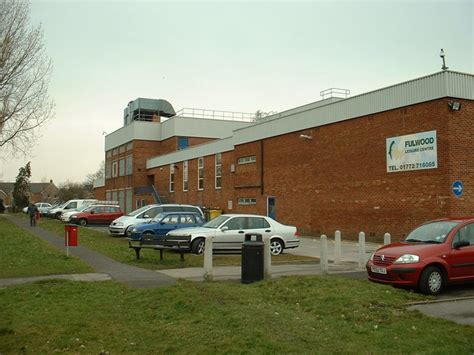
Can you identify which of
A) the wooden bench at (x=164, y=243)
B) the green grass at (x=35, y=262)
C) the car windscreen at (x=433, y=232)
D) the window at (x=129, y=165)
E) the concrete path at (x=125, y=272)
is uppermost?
the window at (x=129, y=165)

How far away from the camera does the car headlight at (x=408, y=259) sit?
10359mm

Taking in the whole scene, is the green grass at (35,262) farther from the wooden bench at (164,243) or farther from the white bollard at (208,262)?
the white bollard at (208,262)

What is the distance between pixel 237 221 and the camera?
59.5 feet

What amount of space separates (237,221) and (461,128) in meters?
10.3

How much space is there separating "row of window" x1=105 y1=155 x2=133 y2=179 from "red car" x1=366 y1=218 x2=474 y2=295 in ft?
175

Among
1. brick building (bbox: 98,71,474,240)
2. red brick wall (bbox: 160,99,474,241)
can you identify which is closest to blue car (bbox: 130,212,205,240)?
red brick wall (bbox: 160,99,474,241)

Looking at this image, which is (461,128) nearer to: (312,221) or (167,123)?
(312,221)

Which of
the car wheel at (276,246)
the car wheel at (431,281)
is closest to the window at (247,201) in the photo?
the car wheel at (276,246)

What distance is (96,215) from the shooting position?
121 feet

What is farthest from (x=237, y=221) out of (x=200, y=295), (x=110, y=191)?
(x=110, y=191)

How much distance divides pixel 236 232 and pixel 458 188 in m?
9.43

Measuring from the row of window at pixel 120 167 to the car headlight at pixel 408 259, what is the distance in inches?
2116

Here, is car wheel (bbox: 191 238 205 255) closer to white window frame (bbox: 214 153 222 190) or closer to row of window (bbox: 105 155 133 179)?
white window frame (bbox: 214 153 222 190)

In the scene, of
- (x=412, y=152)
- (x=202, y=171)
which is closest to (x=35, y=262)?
(x=412, y=152)
